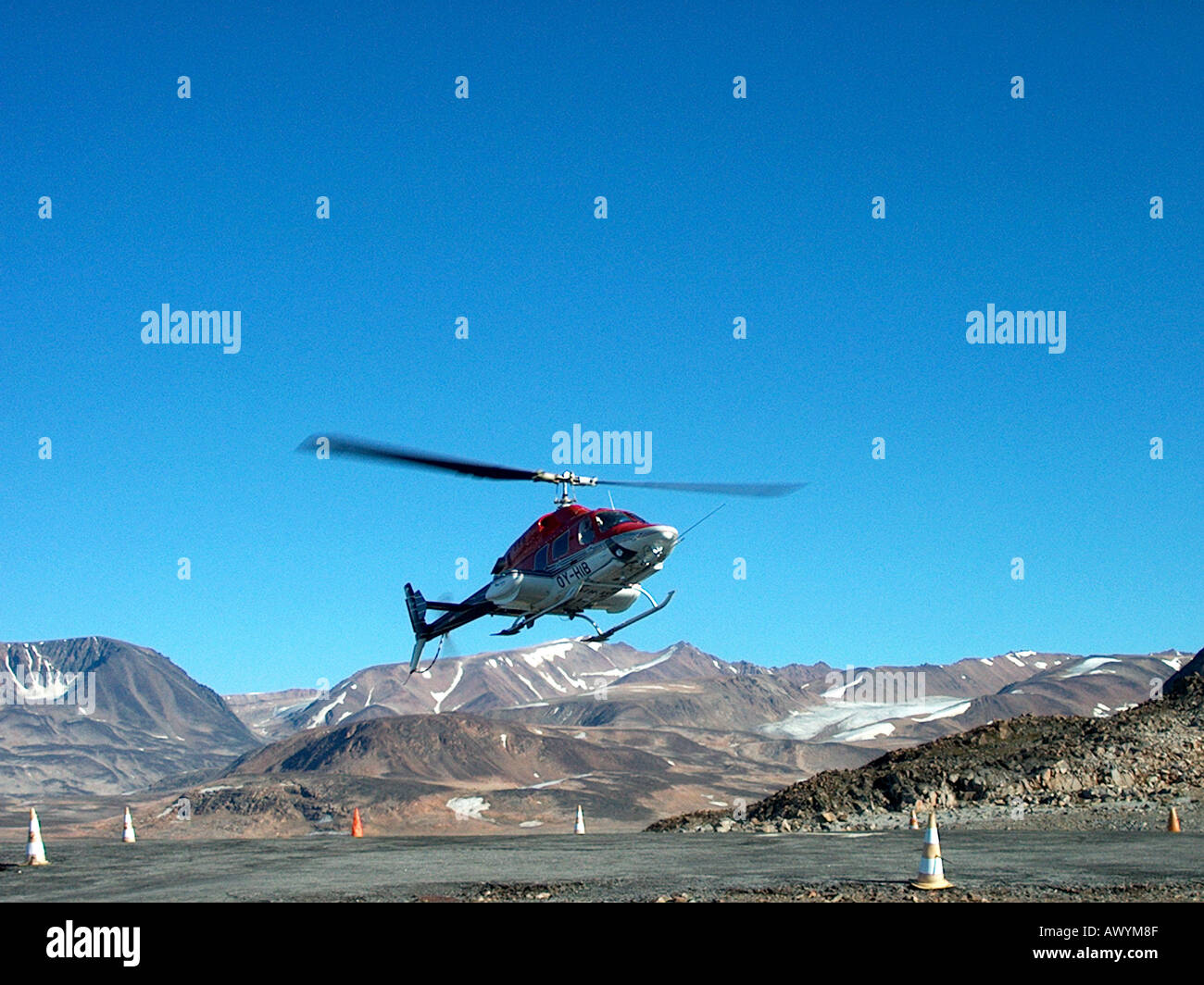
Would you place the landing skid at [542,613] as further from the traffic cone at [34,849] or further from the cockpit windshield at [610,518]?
the traffic cone at [34,849]

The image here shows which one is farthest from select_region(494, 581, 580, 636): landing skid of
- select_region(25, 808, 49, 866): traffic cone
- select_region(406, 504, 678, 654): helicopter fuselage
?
select_region(25, 808, 49, 866): traffic cone

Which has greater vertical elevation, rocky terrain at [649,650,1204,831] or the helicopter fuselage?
the helicopter fuselage

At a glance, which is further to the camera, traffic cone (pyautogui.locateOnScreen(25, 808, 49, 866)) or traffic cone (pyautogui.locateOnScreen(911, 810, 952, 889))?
traffic cone (pyautogui.locateOnScreen(25, 808, 49, 866))

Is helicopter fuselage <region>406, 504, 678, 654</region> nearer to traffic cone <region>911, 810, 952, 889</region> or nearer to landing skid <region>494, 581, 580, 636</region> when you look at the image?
landing skid <region>494, 581, 580, 636</region>

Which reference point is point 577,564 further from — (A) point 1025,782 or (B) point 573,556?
(A) point 1025,782

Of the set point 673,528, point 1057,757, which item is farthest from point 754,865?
point 1057,757

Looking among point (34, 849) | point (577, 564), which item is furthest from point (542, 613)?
point (34, 849)

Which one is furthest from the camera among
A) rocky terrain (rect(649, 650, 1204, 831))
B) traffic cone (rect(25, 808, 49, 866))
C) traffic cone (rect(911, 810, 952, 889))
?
rocky terrain (rect(649, 650, 1204, 831))
